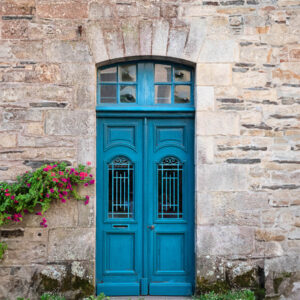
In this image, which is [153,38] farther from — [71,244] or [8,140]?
[71,244]

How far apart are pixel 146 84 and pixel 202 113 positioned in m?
0.81

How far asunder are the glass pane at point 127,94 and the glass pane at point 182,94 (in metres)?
0.53

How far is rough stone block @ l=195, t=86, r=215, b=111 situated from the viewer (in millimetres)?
4516

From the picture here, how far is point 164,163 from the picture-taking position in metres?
4.70

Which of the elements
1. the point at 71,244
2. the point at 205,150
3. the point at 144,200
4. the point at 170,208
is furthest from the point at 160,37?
the point at 71,244

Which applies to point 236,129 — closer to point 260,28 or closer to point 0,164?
point 260,28

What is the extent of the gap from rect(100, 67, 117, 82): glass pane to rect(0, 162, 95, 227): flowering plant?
3.83 ft

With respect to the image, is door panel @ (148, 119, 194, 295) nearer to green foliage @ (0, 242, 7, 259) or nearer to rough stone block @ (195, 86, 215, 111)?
rough stone block @ (195, 86, 215, 111)

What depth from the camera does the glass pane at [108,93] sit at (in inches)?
186

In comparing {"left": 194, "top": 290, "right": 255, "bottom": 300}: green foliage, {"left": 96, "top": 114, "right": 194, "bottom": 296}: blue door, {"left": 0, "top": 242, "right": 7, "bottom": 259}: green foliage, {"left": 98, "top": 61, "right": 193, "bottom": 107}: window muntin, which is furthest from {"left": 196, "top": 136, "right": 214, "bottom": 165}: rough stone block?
{"left": 0, "top": 242, "right": 7, "bottom": 259}: green foliage

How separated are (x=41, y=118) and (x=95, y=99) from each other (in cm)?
68

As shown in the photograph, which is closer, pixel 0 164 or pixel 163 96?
pixel 0 164

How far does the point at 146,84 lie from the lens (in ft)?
15.5

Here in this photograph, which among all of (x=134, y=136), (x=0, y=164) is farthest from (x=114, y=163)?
(x=0, y=164)
